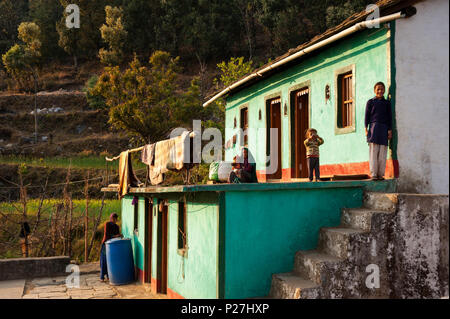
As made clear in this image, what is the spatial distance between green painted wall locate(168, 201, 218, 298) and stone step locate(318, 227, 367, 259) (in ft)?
5.19

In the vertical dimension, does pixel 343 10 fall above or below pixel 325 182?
above

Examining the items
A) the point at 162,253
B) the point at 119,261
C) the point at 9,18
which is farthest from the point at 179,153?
the point at 9,18

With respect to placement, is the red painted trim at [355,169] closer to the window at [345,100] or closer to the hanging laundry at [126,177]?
the window at [345,100]

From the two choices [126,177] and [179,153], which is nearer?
[179,153]

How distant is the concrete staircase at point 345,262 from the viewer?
653 cm

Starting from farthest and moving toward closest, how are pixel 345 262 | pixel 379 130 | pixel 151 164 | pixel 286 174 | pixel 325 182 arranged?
pixel 286 174, pixel 151 164, pixel 379 130, pixel 325 182, pixel 345 262

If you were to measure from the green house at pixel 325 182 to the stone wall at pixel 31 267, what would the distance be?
15.7 ft

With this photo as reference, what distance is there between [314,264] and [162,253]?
18.6ft

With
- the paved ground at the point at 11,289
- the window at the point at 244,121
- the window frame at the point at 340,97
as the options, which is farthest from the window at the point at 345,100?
the paved ground at the point at 11,289

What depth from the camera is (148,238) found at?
1296 cm

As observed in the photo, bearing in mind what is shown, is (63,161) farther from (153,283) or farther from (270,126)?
(153,283)

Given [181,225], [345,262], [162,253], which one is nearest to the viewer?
[345,262]

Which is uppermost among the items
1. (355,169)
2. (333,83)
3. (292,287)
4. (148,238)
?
(333,83)

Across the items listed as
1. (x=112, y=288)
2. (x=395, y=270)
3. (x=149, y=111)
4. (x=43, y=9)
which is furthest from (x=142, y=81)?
(x=43, y=9)
